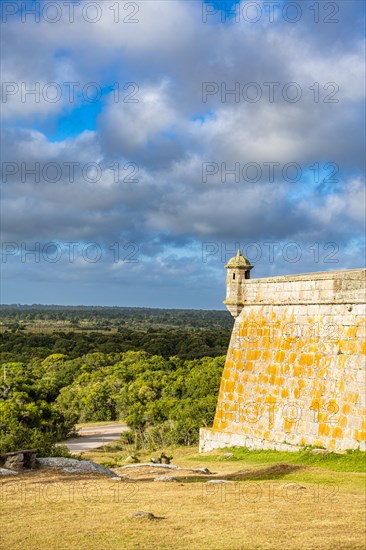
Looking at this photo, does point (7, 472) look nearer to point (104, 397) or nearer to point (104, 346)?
point (104, 397)

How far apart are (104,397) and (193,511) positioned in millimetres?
31411

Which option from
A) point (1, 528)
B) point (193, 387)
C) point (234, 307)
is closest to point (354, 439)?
point (234, 307)

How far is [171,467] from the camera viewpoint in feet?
44.1

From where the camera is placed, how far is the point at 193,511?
859cm

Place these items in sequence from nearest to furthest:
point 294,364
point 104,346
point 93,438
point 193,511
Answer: point 193,511, point 294,364, point 93,438, point 104,346

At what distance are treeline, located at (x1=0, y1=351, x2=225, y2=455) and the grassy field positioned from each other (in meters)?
6.17

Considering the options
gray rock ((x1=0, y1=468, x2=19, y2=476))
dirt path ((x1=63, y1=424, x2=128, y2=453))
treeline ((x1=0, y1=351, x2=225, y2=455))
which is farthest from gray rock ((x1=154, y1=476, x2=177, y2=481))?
dirt path ((x1=63, y1=424, x2=128, y2=453))

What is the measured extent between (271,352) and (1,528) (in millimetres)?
9652

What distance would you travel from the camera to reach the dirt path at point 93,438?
1123 inches

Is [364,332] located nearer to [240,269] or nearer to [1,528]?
[240,269]

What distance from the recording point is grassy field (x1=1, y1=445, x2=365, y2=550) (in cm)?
716

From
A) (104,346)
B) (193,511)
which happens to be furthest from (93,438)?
(104,346)

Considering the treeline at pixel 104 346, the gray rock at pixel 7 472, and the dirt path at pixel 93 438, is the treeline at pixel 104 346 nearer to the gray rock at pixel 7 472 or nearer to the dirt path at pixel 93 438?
the dirt path at pixel 93 438

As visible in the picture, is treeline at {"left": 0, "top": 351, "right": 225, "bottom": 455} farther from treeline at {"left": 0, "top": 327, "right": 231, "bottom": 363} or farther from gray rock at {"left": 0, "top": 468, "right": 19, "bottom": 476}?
treeline at {"left": 0, "top": 327, "right": 231, "bottom": 363}
